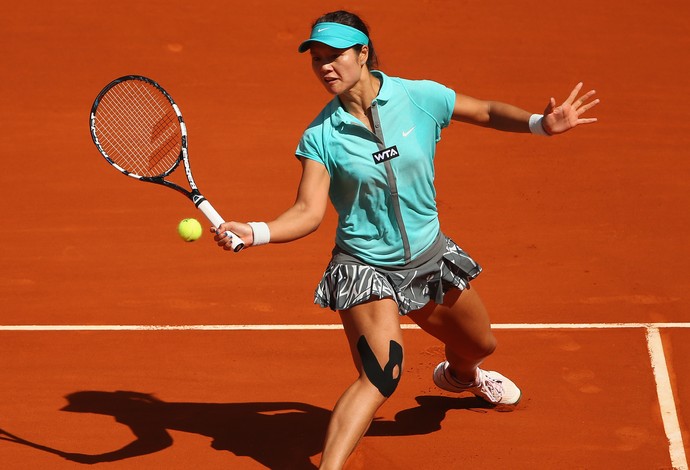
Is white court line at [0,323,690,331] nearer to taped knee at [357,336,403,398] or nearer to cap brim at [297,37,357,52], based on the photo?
taped knee at [357,336,403,398]

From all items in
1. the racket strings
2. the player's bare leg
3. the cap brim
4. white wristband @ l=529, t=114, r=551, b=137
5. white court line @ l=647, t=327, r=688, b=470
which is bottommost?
white court line @ l=647, t=327, r=688, b=470

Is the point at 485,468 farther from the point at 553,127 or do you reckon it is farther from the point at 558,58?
the point at 558,58

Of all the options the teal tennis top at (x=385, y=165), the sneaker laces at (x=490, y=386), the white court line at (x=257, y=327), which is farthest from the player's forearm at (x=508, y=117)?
the white court line at (x=257, y=327)

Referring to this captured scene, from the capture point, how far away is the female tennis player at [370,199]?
17.3 ft

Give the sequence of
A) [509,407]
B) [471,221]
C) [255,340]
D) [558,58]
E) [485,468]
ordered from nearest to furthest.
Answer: [485,468], [509,407], [255,340], [471,221], [558,58]

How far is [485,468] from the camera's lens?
6059mm

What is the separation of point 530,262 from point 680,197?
1658 millimetres

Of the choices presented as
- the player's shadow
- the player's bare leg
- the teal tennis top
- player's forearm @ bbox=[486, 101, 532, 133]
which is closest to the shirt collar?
the teal tennis top

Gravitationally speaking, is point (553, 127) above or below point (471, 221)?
above

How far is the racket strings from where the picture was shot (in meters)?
6.69

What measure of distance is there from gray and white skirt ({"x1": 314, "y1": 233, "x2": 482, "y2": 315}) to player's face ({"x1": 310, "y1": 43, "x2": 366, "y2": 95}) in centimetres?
79

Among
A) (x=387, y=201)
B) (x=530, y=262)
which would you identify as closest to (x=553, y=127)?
(x=387, y=201)

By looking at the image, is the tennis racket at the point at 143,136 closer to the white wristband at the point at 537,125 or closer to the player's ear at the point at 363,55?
the player's ear at the point at 363,55

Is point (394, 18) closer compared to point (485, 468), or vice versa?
point (485, 468)
